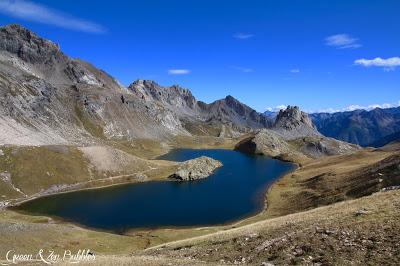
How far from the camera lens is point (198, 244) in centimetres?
4716

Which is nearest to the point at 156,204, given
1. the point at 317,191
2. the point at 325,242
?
the point at 317,191

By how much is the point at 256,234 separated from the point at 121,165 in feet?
503

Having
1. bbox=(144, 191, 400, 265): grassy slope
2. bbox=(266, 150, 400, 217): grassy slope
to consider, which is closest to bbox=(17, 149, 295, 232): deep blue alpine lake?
bbox=(266, 150, 400, 217): grassy slope

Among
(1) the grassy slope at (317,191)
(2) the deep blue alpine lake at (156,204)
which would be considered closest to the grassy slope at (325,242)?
(1) the grassy slope at (317,191)

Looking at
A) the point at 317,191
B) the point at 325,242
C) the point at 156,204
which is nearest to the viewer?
the point at 325,242

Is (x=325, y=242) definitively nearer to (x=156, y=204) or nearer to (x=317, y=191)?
(x=317, y=191)

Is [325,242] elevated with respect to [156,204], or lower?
elevated

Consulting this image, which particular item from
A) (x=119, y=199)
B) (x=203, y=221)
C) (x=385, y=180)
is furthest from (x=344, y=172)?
(x=119, y=199)

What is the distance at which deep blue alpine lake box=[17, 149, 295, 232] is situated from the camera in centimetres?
11394

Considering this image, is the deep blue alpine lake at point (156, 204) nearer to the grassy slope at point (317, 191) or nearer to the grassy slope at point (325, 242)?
the grassy slope at point (317, 191)

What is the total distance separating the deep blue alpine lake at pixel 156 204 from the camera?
113938 mm

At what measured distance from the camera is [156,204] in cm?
13588

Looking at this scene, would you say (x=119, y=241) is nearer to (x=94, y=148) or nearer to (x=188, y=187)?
(x=188, y=187)

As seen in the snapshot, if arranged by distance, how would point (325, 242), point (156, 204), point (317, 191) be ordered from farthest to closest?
point (156, 204), point (317, 191), point (325, 242)
